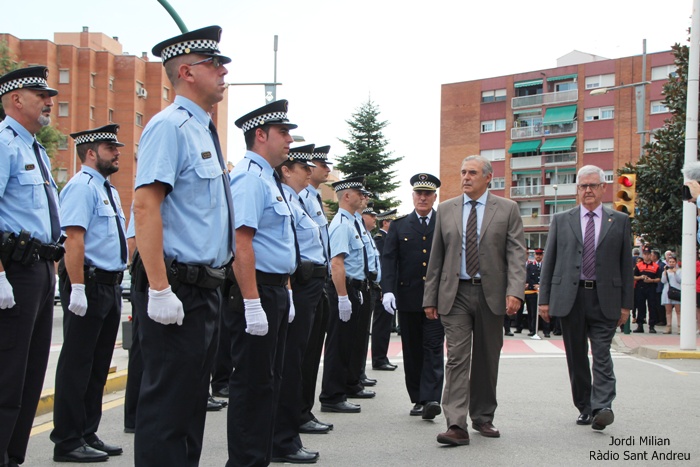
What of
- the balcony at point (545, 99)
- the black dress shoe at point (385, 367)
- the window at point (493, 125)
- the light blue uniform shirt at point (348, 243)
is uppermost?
the balcony at point (545, 99)

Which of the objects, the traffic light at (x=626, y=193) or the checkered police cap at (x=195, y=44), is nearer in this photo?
the checkered police cap at (x=195, y=44)

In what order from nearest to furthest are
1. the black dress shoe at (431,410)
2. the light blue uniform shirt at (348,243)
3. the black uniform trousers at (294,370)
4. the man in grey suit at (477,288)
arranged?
1. the black uniform trousers at (294,370)
2. the man in grey suit at (477,288)
3. the black dress shoe at (431,410)
4. the light blue uniform shirt at (348,243)

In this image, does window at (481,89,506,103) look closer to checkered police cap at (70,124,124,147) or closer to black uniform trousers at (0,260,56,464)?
checkered police cap at (70,124,124,147)

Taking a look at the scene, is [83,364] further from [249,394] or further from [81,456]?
[249,394]

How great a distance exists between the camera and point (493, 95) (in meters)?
83.1

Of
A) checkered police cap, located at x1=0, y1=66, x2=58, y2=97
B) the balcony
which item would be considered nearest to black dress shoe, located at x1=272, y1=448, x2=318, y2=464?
checkered police cap, located at x1=0, y1=66, x2=58, y2=97

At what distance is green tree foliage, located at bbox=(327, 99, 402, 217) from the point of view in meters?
49.9

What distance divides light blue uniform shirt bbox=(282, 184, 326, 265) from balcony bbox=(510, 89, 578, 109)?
2903 inches

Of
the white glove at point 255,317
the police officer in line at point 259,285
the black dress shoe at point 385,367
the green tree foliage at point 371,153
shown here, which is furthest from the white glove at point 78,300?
the green tree foliage at point 371,153

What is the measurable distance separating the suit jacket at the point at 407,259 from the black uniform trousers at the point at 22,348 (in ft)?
12.5

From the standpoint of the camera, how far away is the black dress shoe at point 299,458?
5.96 metres

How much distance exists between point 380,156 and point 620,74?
3418 centimetres

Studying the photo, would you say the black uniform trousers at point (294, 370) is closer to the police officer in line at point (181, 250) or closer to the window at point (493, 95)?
the police officer in line at point (181, 250)

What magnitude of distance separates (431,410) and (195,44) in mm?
4554
